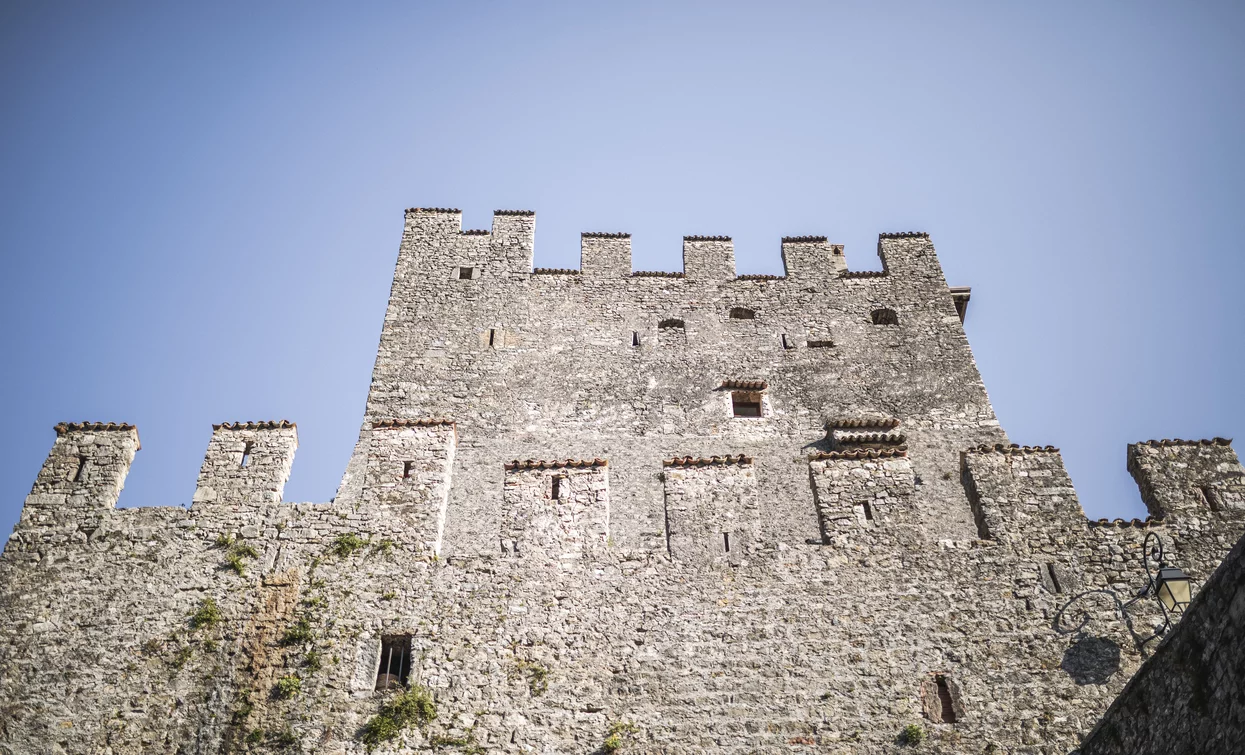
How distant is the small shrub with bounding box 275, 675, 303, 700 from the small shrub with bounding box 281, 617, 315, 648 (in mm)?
498

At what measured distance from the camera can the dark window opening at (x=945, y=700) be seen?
11.2 meters

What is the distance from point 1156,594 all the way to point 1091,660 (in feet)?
3.76

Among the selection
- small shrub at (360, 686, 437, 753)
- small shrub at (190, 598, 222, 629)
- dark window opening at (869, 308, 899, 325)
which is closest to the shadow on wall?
small shrub at (360, 686, 437, 753)

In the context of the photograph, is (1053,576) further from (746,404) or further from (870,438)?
(746,404)

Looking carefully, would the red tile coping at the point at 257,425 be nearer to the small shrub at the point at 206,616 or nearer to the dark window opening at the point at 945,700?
the small shrub at the point at 206,616

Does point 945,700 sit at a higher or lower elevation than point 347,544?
lower

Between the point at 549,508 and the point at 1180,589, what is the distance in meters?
7.84

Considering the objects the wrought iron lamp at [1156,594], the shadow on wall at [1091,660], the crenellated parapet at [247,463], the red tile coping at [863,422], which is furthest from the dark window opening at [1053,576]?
the crenellated parapet at [247,463]

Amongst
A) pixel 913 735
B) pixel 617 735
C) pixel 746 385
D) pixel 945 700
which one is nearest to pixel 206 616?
pixel 617 735

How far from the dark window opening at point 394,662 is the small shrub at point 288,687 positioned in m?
0.94

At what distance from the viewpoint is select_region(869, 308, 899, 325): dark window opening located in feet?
66.2

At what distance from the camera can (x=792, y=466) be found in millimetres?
16766

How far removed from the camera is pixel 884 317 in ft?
66.6

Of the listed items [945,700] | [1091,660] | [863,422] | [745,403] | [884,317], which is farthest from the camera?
[884,317]
